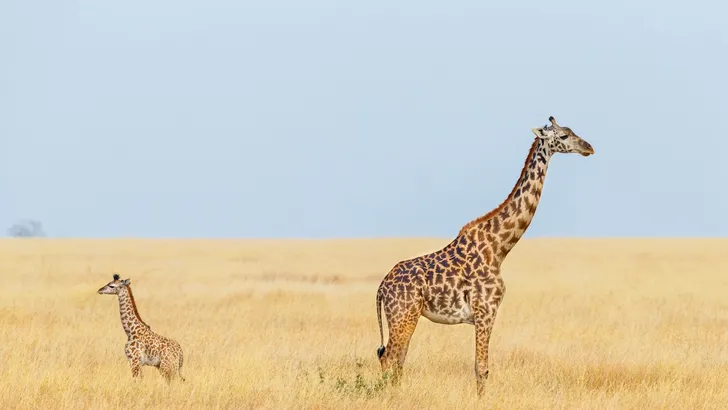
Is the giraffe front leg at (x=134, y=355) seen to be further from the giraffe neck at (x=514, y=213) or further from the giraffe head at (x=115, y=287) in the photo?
the giraffe neck at (x=514, y=213)

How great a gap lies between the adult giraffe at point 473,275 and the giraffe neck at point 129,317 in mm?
2610

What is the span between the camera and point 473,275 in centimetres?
973

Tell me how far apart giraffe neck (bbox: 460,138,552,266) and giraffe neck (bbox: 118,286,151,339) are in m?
3.65

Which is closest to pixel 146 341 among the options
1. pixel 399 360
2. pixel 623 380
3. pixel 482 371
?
pixel 399 360

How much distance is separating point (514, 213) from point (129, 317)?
14.3 ft

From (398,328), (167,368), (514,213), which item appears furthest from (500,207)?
(167,368)

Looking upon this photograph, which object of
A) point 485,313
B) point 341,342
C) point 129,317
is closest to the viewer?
point 485,313

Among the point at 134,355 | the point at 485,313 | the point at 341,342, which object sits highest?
the point at 485,313

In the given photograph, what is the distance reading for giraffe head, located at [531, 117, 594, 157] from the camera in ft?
32.3

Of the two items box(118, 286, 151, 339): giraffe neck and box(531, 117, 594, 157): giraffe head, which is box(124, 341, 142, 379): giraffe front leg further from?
box(531, 117, 594, 157): giraffe head

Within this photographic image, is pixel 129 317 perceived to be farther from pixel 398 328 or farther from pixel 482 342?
pixel 482 342

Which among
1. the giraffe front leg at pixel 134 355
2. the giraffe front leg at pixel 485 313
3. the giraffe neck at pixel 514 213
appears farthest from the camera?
the giraffe neck at pixel 514 213

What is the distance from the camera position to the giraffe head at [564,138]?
984cm

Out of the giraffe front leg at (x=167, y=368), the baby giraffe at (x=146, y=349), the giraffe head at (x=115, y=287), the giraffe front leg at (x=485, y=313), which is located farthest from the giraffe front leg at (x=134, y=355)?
the giraffe front leg at (x=485, y=313)
